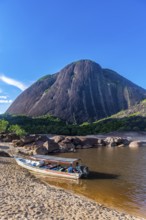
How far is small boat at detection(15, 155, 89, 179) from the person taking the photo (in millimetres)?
35531

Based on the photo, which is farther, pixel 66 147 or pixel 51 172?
pixel 66 147

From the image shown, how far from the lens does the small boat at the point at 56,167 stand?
117 feet

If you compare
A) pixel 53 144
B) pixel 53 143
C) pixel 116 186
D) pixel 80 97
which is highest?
pixel 80 97

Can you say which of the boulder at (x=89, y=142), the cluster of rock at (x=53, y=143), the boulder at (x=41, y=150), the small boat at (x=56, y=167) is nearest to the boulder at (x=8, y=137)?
the cluster of rock at (x=53, y=143)

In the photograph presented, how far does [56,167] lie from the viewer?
1538 inches

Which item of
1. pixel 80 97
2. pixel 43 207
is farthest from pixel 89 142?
pixel 80 97

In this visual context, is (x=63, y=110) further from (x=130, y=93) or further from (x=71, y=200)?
(x=71, y=200)

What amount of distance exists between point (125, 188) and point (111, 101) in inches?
6227

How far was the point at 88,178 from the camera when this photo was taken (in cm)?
3550

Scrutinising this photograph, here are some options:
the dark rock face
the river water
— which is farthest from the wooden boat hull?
the dark rock face

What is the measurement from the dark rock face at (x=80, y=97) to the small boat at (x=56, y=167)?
395 ft

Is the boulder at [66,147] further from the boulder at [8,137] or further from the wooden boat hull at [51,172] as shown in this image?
the wooden boat hull at [51,172]

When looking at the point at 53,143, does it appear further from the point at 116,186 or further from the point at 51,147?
the point at 116,186

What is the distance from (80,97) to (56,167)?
138 meters
